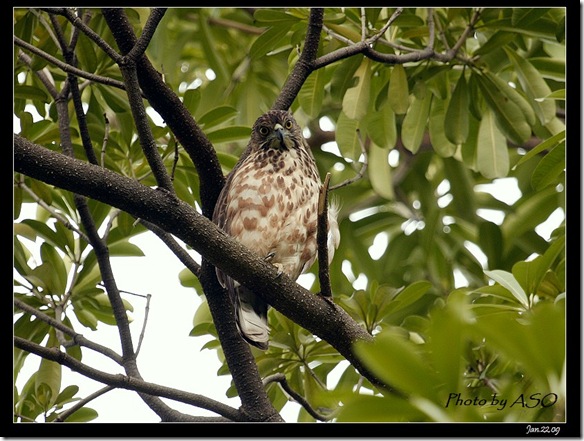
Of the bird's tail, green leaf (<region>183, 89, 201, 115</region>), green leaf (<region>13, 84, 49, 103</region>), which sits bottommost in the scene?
the bird's tail

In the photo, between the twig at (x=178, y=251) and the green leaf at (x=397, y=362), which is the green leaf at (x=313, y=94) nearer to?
the twig at (x=178, y=251)

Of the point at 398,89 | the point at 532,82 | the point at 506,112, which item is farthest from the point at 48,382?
the point at 532,82

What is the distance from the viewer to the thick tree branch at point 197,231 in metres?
2.23

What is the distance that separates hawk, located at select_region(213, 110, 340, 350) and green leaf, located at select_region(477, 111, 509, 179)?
1002mm

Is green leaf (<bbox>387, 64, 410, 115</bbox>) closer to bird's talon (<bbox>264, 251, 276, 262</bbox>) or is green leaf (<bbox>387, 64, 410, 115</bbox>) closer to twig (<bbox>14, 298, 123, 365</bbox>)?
bird's talon (<bbox>264, 251, 276, 262</bbox>)

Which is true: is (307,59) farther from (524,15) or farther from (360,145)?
(524,15)

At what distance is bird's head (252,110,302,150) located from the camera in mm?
3469

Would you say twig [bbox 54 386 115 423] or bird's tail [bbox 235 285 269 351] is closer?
twig [bbox 54 386 115 423]

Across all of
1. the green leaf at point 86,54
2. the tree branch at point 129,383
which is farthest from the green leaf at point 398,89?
the tree branch at point 129,383

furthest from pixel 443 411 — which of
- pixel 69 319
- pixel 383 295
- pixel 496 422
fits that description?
pixel 69 319

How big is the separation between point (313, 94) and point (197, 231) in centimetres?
149

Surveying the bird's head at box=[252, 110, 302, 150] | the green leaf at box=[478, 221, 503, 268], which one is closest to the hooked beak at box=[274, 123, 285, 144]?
the bird's head at box=[252, 110, 302, 150]

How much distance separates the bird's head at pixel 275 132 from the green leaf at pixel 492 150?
992 millimetres
